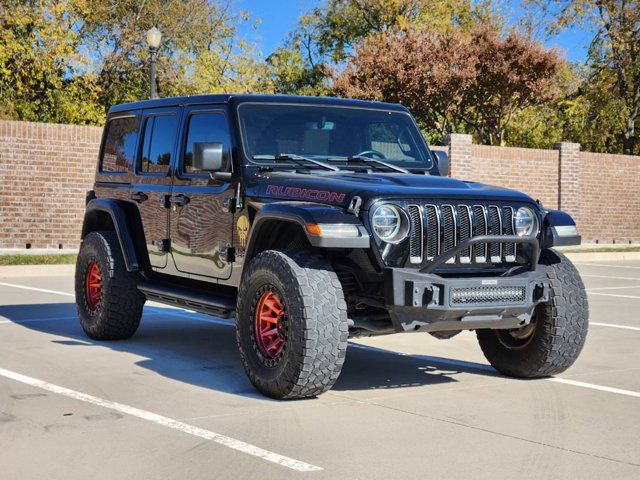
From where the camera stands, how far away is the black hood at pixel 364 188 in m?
6.64

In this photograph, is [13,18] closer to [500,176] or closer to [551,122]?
[500,176]

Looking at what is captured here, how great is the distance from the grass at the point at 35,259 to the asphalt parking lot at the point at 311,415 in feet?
27.1

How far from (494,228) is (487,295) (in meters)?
0.52

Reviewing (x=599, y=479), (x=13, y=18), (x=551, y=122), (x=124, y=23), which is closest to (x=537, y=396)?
(x=599, y=479)

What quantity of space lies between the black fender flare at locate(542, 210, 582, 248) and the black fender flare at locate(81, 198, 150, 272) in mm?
3652

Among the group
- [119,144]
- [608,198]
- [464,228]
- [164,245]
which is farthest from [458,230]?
[608,198]

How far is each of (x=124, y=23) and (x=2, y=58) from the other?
8451 millimetres

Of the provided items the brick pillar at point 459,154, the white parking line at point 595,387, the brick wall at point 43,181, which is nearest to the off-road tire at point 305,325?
the white parking line at point 595,387

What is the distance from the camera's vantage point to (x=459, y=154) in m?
26.1

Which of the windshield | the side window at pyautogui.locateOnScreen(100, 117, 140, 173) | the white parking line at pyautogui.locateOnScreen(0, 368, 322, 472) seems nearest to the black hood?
the windshield

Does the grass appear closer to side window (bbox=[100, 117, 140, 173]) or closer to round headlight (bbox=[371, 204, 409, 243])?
side window (bbox=[100, 117, 140, 173])

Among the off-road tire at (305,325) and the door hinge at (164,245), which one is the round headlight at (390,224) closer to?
the off-road tire at (305,325)

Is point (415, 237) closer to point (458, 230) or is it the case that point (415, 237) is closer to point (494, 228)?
point (458, 230)

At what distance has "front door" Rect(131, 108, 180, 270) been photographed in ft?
28.7
